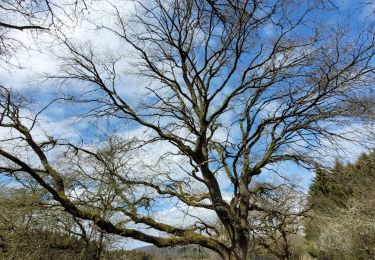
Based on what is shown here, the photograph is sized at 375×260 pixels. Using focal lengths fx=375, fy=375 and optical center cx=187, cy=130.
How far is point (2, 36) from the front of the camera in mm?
5328

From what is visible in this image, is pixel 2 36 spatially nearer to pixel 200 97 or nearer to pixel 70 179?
pixel 70 179

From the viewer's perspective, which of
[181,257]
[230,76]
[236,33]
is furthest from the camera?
[181,257]

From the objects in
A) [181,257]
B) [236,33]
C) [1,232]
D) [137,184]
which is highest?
[236,33]

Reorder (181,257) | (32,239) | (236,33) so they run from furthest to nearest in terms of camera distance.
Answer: (181,257) → (32,239) → (236,33)

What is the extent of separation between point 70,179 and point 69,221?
1443mm

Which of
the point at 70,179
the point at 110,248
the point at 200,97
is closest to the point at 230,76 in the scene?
the point at 200,97

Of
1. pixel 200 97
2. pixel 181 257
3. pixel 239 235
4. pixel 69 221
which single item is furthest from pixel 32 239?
pixel 200 97

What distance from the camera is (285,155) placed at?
13.1 meters

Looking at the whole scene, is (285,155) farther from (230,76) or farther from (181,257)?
(181,257)

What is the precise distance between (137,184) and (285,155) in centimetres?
519

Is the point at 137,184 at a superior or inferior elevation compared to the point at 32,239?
superior

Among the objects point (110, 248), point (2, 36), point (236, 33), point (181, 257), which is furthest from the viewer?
point (110, 248)

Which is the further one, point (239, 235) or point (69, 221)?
point (69, 221)

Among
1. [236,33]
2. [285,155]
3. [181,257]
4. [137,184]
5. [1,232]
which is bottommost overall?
[181,257]
